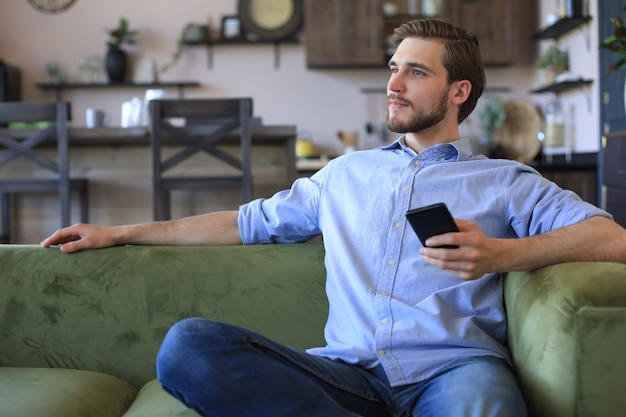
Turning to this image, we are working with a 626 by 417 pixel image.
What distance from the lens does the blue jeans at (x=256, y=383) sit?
118 cm

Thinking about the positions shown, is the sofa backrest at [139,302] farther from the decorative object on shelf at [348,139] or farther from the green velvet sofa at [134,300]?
the decorative object on shelf at [348,139]

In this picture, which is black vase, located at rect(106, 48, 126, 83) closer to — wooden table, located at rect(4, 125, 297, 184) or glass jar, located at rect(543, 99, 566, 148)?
wooden table, located at rect(4, 125, 297, 184)

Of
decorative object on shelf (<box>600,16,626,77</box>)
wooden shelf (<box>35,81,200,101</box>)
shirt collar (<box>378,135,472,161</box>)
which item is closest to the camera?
shirt collar (<box>378,135,472,161</box>)

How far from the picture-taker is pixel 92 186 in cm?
417

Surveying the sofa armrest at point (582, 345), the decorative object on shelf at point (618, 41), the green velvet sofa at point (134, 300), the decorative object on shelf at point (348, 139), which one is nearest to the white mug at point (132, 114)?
the decorative object on shelf at point (348, 139)

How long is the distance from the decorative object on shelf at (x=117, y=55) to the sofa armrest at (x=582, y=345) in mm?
5072

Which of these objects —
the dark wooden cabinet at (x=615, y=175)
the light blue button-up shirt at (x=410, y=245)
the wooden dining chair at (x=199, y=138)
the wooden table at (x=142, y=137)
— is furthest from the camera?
the wooden table at (x=142, y=137)

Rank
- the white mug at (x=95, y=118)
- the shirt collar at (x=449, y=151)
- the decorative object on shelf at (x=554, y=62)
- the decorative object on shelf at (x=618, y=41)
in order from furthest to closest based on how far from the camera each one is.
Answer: the decorative object on shelf at (x=554, y=62)
the white mug at (x=95, y=118)
the decorative object on shelf at (x=618, y=41)
the shirt collar at (x=449, y=151)

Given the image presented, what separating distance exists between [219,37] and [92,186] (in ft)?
7.38

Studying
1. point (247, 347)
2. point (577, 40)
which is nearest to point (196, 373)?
point (247, 347)

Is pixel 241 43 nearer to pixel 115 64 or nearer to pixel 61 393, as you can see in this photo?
pixel 115 64

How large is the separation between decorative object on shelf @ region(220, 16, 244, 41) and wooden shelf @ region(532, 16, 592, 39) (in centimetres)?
218

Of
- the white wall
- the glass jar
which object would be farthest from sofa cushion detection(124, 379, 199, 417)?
the white wall

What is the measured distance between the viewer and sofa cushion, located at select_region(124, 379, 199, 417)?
4.50 ft
